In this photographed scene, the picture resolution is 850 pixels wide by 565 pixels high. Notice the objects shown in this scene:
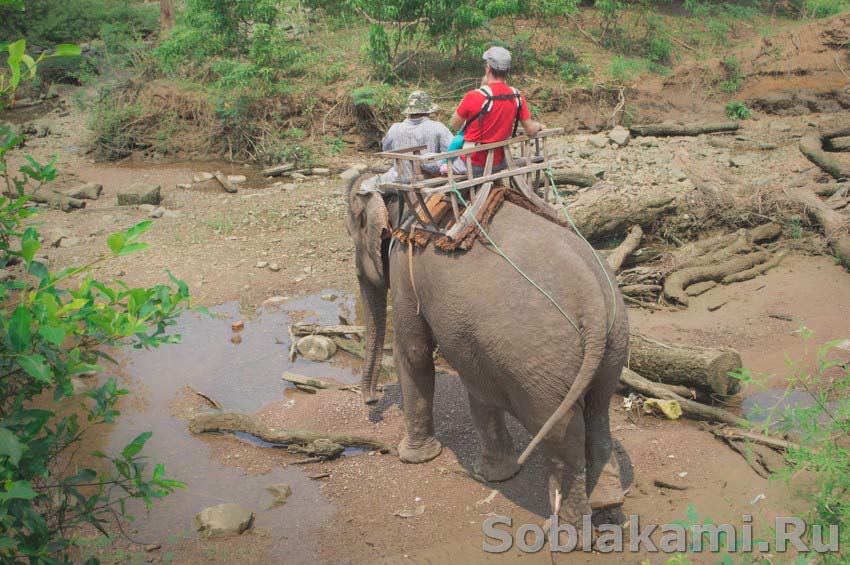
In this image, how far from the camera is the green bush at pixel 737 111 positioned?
1697 cm

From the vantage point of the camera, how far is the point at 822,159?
11.5m

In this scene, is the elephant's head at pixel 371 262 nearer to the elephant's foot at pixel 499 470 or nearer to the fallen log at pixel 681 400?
the elephant's foot at pixel 499 470

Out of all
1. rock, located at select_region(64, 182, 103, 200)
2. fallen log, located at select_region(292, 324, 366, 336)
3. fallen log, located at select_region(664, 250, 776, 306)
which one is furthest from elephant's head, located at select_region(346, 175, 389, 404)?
rock, located at select_region(64, 182, 103, 200)

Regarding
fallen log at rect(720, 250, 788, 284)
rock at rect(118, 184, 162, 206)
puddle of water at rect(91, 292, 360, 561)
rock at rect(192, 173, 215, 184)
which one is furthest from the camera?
rock at rect(192, 173, 215, 184)

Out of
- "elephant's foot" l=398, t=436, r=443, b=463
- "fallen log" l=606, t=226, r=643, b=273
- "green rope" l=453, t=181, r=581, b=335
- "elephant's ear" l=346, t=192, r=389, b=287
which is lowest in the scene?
"fallen log" l=606, t=226, r=643, b=273

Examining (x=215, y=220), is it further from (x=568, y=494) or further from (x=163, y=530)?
(x=568, y=494)

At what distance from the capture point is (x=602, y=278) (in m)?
4.61

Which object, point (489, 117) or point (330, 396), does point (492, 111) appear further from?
point (330, 396)

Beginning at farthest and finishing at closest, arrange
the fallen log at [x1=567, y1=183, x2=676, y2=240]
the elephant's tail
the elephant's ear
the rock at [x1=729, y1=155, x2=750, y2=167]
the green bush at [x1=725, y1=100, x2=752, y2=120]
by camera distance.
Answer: the green bush at [x1=725, y1=100, x2=752, y2=120], the rock at [x1=729, y1=155, x2=750, y2=167], the fallen log at [x1=567, y1=183, x2=676, y2=240], the elephant's ear, the elephant's tail

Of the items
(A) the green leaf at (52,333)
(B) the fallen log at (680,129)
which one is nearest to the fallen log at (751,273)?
(B) the fallen log at (680,129)

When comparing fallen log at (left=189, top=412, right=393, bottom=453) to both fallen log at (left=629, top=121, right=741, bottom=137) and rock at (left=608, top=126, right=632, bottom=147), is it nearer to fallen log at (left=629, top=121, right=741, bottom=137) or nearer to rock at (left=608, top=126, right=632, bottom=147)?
rock at (left=608, top=126, right=632, bottom=147)

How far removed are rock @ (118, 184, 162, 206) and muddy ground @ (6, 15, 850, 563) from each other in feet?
0.68

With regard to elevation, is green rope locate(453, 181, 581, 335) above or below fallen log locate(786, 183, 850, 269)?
above

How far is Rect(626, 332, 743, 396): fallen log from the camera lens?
6.39m
